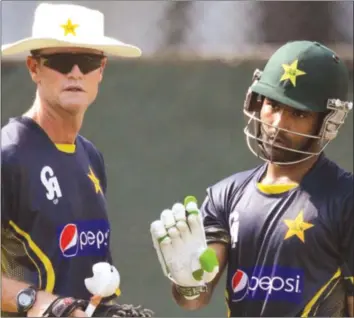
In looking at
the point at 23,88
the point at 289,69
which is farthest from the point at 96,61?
the point at 23,88

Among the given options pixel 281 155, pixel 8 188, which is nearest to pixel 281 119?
pixel 281 155

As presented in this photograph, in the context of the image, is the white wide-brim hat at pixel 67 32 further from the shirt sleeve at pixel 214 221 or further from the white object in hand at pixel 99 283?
the white object in hand at pixel 99 283

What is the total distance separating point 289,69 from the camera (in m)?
3.26

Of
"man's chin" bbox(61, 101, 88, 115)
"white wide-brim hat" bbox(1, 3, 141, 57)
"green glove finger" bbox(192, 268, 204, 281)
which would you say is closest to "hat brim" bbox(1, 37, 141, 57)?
"white wide-brim hat" bbox(1, 3, 141, 57)

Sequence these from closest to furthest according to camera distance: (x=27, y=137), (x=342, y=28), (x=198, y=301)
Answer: (x=27, y=137)
(x=198, y=301)
(x=342, y=28)

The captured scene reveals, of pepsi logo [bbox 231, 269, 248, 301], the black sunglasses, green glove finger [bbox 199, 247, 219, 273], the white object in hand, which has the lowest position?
pepsi logo [bbox 231, 269, 248, 301]

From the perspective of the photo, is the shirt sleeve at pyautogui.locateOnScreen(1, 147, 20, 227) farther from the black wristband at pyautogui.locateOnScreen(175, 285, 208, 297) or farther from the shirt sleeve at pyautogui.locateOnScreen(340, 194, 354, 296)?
the shirt sleeve at pyautogui.locateOnScreen(340, 194, 354, 296)

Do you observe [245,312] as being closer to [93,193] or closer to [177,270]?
[177,270]

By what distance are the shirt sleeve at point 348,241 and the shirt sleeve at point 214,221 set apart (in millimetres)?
369

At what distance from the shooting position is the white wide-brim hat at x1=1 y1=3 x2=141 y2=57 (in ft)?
10.2

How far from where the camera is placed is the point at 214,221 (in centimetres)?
333

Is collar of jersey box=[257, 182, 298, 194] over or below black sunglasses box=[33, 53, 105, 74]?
below

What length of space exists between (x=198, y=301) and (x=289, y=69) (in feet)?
2.55

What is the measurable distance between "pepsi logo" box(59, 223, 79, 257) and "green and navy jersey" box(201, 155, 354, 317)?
1.46ft
